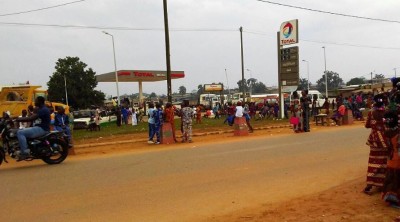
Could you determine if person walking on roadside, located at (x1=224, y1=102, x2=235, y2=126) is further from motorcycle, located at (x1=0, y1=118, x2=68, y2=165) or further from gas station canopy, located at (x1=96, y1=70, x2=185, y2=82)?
gas station canopy, located at (x1=96, y1=70, x2=185, y2=82)

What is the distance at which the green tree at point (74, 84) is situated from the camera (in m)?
65.2

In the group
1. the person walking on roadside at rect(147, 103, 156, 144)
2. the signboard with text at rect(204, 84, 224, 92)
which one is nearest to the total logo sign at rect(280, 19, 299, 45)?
the person walking on roadside at rect(147, 103, 156, 144)

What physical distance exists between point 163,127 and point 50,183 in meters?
8.32

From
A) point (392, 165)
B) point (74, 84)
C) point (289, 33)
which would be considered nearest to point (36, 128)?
point (392, 165)

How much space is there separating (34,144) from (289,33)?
23209 mm

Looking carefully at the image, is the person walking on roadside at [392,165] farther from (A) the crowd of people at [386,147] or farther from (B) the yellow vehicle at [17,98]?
(B) the yellow vehicle at [17,98]

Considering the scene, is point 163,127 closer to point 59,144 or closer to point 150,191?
point 59,144

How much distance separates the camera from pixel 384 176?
639 centimetres

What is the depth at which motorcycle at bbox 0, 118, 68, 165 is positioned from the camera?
10422mm

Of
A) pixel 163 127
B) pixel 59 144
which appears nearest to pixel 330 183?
pixel 59 144

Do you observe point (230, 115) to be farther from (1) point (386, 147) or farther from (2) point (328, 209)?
(2) point (328, 209)

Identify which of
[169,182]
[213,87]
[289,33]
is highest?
[289,33]

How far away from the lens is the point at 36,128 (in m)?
10.5

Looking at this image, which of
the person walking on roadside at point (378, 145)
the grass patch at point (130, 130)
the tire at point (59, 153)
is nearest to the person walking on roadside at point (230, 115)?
the grass patch at point (130, 130)
